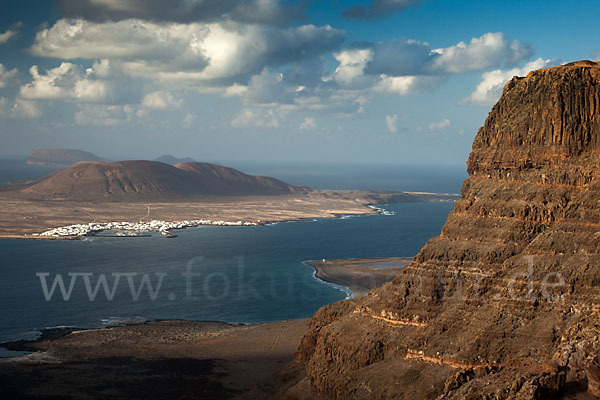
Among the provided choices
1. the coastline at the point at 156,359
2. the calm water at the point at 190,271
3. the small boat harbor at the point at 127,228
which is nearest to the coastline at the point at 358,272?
the calm water at the point at 190,271

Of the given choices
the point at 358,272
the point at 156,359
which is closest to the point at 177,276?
the point at 358,272

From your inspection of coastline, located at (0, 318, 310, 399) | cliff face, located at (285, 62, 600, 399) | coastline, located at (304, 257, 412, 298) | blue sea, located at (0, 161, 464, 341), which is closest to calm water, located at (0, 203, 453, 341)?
blue sea, located at (0, 161, 464, 341)

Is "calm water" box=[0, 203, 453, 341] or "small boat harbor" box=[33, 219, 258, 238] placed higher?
"small boat harbor" box=[33, 219, 258, 238]

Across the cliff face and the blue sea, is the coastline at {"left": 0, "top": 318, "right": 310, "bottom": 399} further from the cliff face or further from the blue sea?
the cliff face

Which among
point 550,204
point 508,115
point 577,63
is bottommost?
point 550,204

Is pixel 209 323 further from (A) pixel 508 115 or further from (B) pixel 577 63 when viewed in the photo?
(B) pixel 577 63

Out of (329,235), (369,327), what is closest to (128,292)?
(369,327)
